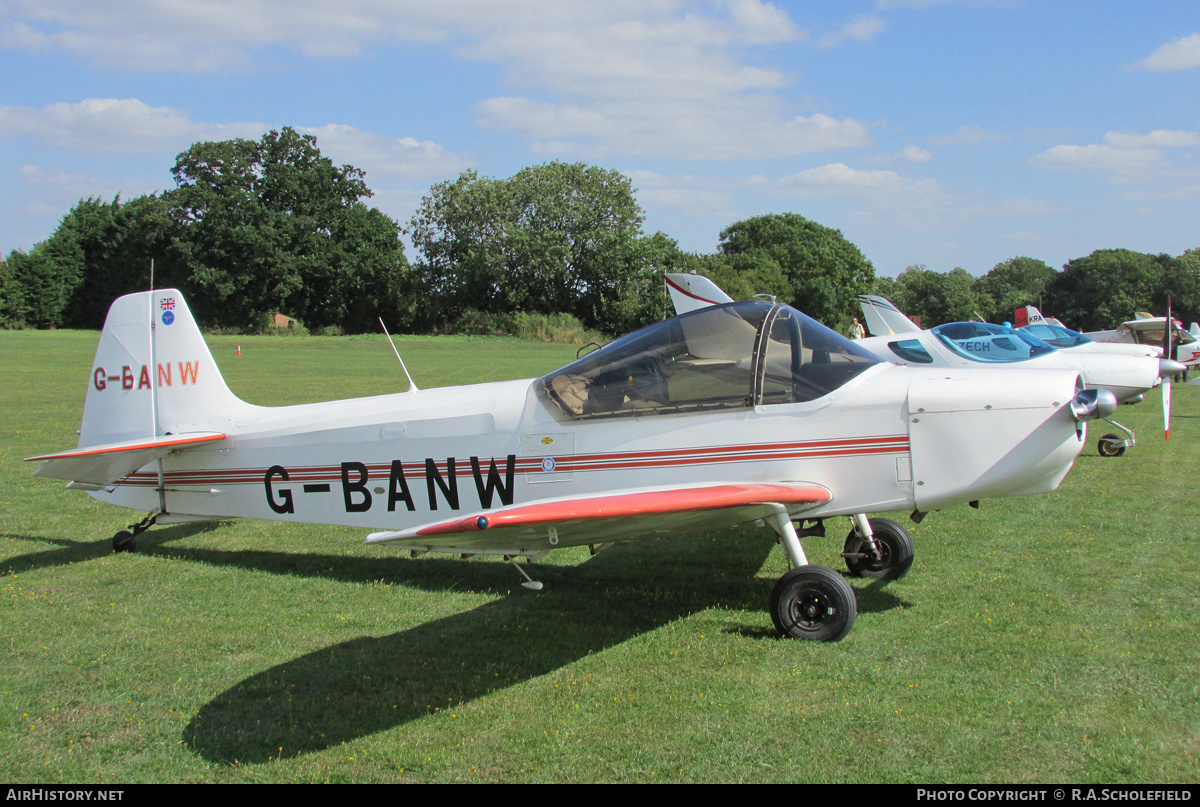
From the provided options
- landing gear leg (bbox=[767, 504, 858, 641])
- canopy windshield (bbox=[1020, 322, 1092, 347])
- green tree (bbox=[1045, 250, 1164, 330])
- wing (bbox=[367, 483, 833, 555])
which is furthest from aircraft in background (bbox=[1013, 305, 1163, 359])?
green tree (bbox=[1045, 250, 1164, 330])

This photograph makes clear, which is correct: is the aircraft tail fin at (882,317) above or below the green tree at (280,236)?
below

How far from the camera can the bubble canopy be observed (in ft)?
16.6

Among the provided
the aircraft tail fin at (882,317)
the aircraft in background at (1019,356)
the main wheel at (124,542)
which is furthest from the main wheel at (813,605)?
the aircraft tail fin at (882,317)

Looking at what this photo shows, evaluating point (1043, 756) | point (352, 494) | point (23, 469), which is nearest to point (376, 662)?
point (352, 494)

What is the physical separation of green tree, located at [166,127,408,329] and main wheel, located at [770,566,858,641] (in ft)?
182

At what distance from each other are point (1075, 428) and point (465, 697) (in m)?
3.66

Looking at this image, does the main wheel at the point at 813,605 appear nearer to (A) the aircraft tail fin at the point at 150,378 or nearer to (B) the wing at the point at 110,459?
(B) the wing at the point at 110,459

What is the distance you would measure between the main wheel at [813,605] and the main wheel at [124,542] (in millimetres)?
5430

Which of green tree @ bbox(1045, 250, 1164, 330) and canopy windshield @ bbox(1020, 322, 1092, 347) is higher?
green tree @ bbox(1045, 250, 1164, 330)

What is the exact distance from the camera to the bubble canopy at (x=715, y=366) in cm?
507

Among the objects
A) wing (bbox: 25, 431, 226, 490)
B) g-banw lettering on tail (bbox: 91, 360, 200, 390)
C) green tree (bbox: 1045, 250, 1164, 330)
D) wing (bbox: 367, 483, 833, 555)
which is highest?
green tree (bbox: 1045, 250, 1164, 330)

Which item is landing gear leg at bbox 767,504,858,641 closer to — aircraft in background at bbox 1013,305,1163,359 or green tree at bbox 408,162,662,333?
aircraft in background at bbox 1013,305,1163,359

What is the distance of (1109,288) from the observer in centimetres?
7531

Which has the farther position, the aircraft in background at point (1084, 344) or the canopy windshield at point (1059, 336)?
the canopy windshield at point (1059, 336)
